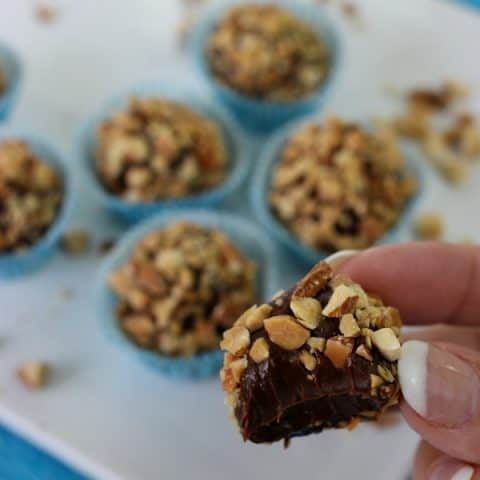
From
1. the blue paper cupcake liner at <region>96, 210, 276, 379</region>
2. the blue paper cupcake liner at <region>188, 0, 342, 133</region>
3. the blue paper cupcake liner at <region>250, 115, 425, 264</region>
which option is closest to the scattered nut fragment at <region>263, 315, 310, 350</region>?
the blue paper cupcake liner at <region>96, 210, 276, 379</region>

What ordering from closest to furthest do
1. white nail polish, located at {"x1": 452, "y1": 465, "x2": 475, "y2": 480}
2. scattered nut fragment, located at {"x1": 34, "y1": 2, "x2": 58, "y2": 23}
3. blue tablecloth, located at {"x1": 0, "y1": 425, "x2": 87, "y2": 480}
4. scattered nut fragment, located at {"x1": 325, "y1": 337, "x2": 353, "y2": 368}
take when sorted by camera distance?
1. scattered nut fragment, located at {"x1": 325, "y1": 337, "x2": 353, "y2": 368}
2. white nail polish, located at {"x1": 452, "y1": 465, "x2": 475, "y2": 480}
3. blue tablecloth, located at {"x1": 0, "y1": 425, "x2": 87, "y2": 480}
4. scattered nut fragment, located at {"x1": 34, "y1": 2, "x2": 58, "y2": 23}

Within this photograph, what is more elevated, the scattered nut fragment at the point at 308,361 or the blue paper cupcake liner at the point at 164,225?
the scattered nut fragment at the point at 308,361

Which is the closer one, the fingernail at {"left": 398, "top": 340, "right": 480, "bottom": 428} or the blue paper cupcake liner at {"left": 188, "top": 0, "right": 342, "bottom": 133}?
the fingernail at {"left": 398, "top": 340, "right": 480, "bottom": 428}

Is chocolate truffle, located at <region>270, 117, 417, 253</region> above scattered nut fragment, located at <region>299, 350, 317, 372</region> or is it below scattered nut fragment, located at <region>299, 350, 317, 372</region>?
below

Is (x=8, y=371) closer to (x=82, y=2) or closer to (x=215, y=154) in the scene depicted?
(x=215, y=154)

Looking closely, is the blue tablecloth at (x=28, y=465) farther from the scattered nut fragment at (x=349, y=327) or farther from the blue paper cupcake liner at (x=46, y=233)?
the scattered nut fragment at (x=349, y=327)

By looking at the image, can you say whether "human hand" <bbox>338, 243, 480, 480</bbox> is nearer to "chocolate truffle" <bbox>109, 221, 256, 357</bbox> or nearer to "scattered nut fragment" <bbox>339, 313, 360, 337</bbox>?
"scattered nut fragment" <bbox>339, 313, 360, 337</bbox>

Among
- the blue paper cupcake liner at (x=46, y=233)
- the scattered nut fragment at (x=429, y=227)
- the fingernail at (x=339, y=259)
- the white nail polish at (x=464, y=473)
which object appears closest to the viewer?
the white nail polish at (x=464, y=473)

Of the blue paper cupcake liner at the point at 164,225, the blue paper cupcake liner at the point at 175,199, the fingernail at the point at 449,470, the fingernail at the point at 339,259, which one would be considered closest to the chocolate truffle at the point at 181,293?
the blue paper cupcake liner at the point at 164,225

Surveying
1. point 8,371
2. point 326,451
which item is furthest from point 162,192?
point 326,451

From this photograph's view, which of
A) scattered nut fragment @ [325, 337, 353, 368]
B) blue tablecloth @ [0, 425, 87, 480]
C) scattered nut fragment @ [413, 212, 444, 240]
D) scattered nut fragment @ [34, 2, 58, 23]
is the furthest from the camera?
scattered nut fragment @ [34, 2, 58, 23]
